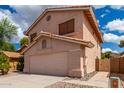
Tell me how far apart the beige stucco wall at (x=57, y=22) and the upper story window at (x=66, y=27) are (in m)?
0.43

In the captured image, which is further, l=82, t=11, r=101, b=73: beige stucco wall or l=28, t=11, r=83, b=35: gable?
l=82, t=11, r=101, b=73: beige stucco wall

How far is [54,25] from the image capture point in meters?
20.8

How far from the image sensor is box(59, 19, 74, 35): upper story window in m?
18.6

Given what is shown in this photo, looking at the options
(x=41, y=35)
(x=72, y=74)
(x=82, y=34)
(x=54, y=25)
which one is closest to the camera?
(x=72, y=74)

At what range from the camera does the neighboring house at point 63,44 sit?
52.9ft

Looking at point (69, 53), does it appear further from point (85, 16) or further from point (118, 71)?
point (118, 71)

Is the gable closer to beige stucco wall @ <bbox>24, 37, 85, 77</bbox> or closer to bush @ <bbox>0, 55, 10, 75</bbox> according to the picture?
beige stucco wall @ <bbox>24, 37, 85, 77</bbox>

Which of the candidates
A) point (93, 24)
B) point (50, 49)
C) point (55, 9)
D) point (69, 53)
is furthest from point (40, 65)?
point (93, 24)

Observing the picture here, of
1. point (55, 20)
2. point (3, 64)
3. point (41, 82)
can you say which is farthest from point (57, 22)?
point (41, 82)

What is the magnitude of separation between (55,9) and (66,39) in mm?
5391

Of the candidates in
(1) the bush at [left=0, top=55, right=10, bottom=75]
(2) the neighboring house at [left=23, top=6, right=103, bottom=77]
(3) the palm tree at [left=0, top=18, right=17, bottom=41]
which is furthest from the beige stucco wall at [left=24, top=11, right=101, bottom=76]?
(3) the palm tree at [left=0, top=18, right=17, bottom=41]

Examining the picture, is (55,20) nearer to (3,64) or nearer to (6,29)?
(3,64)

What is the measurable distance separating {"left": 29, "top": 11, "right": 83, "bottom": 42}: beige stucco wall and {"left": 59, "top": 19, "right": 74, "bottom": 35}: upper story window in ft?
1.43

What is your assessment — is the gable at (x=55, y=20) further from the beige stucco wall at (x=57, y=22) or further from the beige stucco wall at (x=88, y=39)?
the beige stucco wall at (x=88, y=39)
